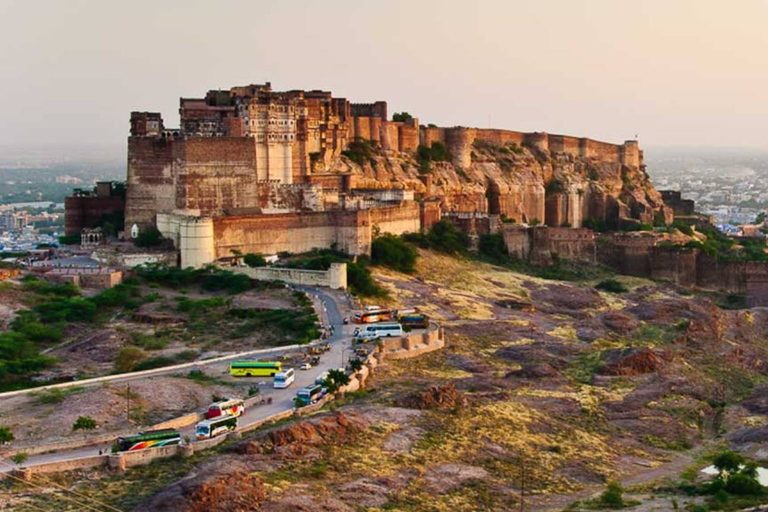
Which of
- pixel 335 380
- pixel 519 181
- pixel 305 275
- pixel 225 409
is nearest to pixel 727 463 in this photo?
pixel 335 380

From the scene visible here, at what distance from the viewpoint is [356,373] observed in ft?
95.3

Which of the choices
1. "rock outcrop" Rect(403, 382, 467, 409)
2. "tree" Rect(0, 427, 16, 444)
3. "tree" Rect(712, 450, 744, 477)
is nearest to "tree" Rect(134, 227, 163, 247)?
"rock outcrop" Rect(403, 382, 467, 409)

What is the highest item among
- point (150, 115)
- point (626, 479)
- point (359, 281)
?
point (150, 115)

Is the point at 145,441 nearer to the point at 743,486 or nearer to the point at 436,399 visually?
the point at 436,399

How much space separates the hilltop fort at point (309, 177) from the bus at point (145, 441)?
19427 millimetres

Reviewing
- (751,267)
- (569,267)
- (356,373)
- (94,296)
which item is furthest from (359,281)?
(751,267)

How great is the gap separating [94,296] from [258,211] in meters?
9.37

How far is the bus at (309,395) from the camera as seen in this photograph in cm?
2630

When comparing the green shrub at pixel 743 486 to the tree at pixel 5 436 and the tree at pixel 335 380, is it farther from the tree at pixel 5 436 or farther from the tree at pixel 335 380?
the tree at pixel 5 436

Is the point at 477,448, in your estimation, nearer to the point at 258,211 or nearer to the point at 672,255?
the point at 258,211

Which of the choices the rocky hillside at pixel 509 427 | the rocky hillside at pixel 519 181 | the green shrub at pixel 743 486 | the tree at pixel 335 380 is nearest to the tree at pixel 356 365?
the rocky hillside at pixel 509 427

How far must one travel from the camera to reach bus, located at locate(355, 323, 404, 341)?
33.4 meters

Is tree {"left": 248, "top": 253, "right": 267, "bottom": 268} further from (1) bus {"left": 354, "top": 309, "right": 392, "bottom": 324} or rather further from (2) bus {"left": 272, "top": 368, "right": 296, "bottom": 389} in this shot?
Answer: (2) bus {"left": 272, "top": 368, "right": 296, "bottom": 389}

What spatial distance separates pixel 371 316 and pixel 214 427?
40.9 ft
